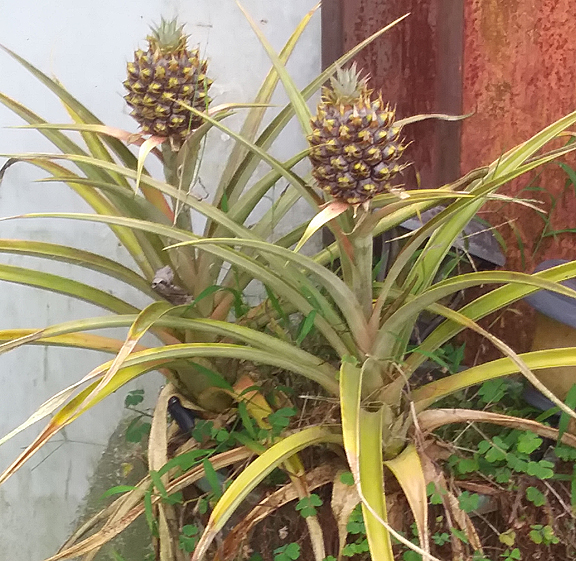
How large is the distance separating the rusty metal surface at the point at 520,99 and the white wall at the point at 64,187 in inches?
14.6

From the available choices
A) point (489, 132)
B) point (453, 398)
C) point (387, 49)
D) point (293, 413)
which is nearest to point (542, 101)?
point (489, 132)

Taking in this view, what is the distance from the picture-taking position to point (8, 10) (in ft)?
2.86

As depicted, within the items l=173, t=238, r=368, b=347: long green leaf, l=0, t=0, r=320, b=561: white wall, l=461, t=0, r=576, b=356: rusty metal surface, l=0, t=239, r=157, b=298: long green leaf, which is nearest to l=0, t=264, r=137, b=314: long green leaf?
l=0, t=239, r=157, b=298: long green leaf

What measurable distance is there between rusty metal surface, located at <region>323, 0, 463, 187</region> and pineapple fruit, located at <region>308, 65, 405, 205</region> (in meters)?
0.47

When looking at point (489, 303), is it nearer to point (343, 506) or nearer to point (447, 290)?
point (447, 290)

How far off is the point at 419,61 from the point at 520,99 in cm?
19

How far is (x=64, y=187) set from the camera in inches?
37.7

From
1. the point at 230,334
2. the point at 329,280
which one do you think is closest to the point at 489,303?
the point at 329,280

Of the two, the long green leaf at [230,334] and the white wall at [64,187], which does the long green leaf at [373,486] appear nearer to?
the long green leaf at [230,334]

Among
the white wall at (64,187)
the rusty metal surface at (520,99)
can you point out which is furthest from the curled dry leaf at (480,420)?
the white wall at (64,187)

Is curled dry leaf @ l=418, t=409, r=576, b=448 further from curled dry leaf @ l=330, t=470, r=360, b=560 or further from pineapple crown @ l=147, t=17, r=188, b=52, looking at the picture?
pineapple crown @ l=147, t=17, r=188, b=52

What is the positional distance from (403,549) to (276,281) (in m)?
0.33

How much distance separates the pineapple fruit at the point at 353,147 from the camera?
0.48m

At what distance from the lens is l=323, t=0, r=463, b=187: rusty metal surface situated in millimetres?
893
